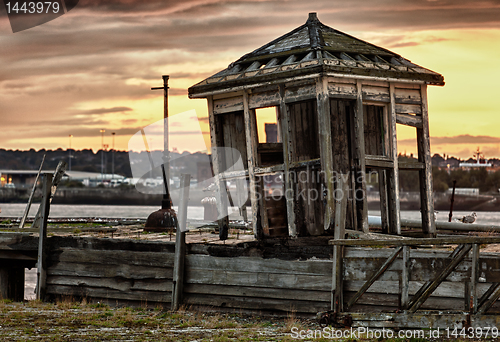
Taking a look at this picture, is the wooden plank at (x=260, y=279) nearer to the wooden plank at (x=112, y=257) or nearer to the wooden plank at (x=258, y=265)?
the wooden plank at (x=258, y=265)

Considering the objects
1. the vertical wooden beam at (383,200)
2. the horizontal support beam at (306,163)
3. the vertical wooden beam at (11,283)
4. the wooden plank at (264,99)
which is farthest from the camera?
the vertical wooden beam at (11,283)

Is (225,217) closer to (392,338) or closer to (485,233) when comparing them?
(392,338)

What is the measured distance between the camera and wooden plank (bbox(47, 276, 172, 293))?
13766mm

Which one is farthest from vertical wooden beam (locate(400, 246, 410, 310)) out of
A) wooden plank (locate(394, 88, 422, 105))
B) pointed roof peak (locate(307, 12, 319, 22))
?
pointed roof peak (locate(307, 12, 319, 22))

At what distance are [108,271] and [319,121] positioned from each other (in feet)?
20.4

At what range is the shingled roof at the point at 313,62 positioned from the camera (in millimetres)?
12867

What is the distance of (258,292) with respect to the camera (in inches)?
499

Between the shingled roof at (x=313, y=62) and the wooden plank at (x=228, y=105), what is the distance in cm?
44

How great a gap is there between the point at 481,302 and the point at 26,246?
11.0 metres

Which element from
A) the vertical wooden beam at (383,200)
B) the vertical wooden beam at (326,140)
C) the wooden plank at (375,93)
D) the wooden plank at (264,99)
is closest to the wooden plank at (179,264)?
the wooden plank at (264,99)

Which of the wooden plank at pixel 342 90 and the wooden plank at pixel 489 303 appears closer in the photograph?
the wooden plank at pixel 489 303

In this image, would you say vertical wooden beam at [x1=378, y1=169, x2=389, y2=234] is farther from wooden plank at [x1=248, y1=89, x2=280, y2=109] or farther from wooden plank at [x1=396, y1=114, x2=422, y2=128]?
wooden plank at [x1=248, y1=89, x2=280, y2=109]

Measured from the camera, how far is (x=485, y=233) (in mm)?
18109

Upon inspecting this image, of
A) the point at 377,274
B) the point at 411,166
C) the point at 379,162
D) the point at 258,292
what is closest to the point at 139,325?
the point at 258,292
